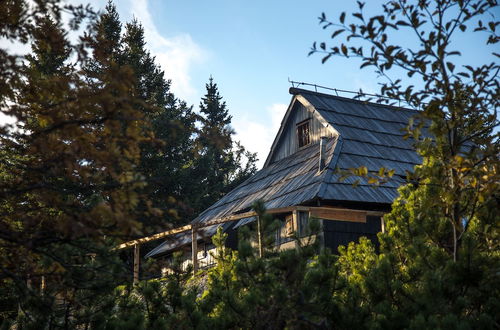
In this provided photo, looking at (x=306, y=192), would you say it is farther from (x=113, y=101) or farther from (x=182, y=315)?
(x=113, y=101)

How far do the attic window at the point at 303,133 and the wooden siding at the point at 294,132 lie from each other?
19 centimetres

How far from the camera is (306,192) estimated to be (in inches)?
660

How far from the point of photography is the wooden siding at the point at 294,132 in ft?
73.8

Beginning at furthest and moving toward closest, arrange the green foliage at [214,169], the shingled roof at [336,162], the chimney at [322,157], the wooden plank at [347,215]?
the green foliage at [214,169], the chimney at [322,157], the shingled roof at [336,162], the wooden plank at [347,215]

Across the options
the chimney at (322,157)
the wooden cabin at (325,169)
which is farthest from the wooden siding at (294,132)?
the chimney at (322,157)

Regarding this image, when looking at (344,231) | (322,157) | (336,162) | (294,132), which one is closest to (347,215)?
(344,231)

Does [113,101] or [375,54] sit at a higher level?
[375,54]

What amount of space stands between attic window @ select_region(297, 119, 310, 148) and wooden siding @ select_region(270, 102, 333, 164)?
187 millimetres

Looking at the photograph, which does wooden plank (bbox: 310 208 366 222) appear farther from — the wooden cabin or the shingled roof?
the shingled roof

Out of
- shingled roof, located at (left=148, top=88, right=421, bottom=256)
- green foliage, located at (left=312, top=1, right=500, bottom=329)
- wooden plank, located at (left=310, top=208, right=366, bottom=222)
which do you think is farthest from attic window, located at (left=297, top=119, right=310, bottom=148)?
green foliage, located at (left=312, top=1, right=500, bottom=329)

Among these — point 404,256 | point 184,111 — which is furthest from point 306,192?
point 184,111

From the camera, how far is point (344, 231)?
1702cm

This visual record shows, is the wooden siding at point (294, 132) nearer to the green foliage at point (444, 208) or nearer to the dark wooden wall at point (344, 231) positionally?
A: the dark wooden wall at point (344, 231)

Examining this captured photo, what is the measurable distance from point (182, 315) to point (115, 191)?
2.70m
